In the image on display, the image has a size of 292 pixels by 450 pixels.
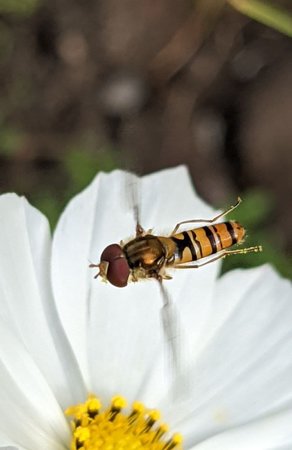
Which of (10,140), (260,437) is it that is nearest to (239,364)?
(260,437)

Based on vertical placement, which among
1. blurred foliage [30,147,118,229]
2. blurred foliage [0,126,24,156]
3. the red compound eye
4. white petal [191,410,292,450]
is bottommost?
white petal [191,410,292,450]

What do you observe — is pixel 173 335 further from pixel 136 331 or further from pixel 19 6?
pixel 19 6

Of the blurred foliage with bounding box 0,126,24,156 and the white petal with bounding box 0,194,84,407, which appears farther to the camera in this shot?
the blurred foliage with bounding box 0,126,24,156

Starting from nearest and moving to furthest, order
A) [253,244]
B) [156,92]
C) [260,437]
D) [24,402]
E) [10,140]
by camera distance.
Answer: [24,402], [260,437], [253,244], [10,140], [156,92]

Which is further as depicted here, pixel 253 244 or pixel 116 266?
pixel 253 244

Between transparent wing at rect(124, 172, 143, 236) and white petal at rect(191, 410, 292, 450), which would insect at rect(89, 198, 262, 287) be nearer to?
transparent wing at rect(124, 172, 143, 236)

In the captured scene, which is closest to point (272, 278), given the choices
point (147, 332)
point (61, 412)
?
point (147, 332)

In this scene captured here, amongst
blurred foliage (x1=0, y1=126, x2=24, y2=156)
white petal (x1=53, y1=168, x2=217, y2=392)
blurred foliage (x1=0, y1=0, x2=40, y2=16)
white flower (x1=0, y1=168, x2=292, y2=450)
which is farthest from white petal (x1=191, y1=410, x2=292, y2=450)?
blurred foliage (x1=0, y1=0, x2=40, y2=16)

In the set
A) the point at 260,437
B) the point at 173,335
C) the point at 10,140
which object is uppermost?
the point at 10,140
